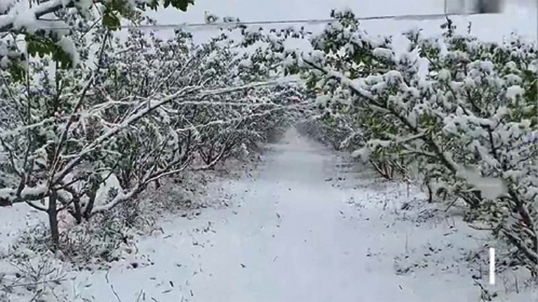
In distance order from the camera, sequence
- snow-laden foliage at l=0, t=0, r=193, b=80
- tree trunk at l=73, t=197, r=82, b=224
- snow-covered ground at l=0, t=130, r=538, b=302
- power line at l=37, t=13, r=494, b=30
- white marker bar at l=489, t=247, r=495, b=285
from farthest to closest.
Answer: tree trunk at l=73, t=197, r=82, b=224, snow-covered ground at l=0, t=130, r=538, b=302, white marker bar at l=489, t=247, r=495, b=285, power line at l=37, t=13, r=494, b=30, snow-laden foliage at l=0, t=0, r=193, b=80

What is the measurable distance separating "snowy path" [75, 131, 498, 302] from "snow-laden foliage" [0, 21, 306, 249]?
14 cm

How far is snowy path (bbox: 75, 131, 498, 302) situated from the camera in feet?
4.23

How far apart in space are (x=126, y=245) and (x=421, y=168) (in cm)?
79

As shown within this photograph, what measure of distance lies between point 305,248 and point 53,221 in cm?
67

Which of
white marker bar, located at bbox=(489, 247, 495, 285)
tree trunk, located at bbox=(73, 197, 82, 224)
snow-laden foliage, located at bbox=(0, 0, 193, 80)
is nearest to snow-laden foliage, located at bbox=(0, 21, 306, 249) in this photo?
tree trunk, located at bbox=(73, 197, 82, 224)

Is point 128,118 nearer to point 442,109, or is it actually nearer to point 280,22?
point 280,22

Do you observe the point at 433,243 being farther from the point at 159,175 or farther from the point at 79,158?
the point at 79,158

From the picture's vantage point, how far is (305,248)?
4.45ft

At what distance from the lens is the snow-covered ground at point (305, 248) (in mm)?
1287

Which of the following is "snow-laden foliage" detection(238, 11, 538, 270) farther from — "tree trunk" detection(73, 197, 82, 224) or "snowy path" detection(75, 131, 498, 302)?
"tree trunk" detection(73, 197, 82, 224)

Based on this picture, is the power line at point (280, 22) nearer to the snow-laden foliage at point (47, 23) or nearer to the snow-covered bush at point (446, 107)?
the snow-covered bush at point (446, 107)

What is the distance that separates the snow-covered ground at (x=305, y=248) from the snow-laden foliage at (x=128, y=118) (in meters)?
0.12

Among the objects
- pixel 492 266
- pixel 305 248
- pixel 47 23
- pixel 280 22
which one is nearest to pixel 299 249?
pixel 305 248

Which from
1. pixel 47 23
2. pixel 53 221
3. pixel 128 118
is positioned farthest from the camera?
pixel 53 221
